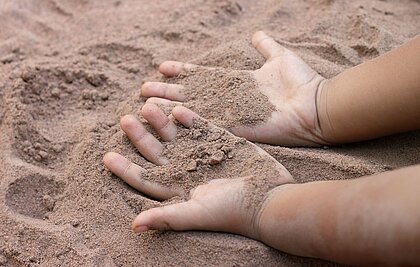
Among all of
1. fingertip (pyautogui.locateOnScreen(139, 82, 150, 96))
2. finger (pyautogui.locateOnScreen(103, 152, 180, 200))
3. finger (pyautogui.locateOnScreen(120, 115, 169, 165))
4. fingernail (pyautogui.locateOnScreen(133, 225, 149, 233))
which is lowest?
fingernail (pyautogui.locateOnScreen(133, 225, 149, 233))

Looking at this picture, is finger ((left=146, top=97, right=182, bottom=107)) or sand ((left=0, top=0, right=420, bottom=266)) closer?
sand ((left=0, top=0, right=420, bottom=266))

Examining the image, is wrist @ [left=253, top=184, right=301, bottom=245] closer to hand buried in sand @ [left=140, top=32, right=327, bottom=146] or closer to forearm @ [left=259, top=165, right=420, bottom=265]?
forearm @ [left=259, top=165, right=420, bottom=265]

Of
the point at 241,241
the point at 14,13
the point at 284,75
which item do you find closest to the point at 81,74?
the point at 14,13

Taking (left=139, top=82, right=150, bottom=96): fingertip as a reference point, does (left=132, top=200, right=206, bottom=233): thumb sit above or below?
below

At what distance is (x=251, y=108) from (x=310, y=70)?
Result: 23cm

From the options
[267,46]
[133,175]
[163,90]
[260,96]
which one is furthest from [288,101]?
[133,175]

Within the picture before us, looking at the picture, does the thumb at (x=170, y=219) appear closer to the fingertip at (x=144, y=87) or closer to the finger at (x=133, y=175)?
the finger at (x=133, y=175)

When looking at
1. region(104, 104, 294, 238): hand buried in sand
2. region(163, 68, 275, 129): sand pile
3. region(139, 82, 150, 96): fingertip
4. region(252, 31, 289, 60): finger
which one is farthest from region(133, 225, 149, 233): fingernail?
region(252, 31, 289, 60): finger

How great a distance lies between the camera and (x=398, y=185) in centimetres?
101

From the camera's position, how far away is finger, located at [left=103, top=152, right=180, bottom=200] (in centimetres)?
128

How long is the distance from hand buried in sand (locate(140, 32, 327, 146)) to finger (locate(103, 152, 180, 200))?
205 millimetres

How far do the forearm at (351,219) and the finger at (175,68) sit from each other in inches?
20.3

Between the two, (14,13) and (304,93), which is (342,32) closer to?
(304,93)

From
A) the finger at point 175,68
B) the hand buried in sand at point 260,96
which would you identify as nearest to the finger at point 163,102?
the hand buried in sand at point 260,96
